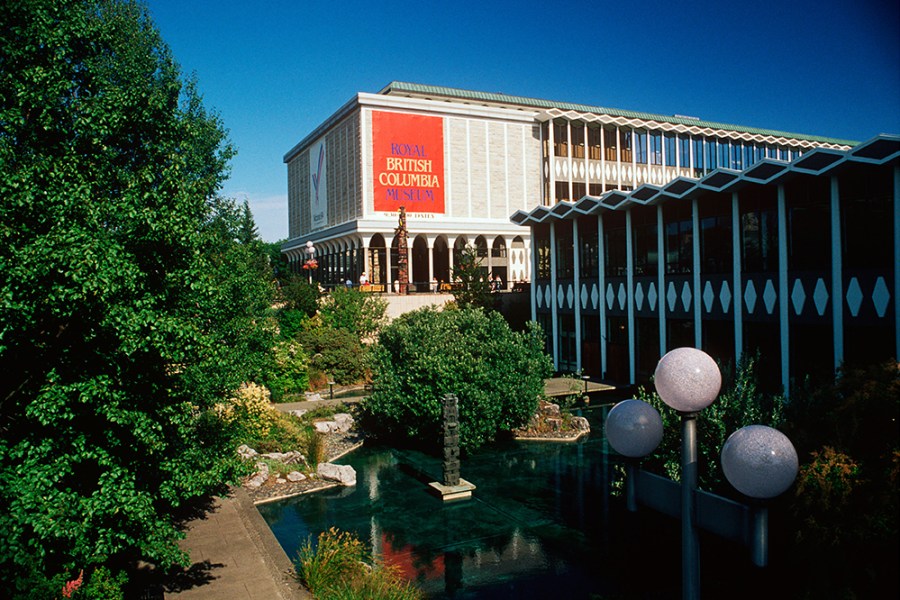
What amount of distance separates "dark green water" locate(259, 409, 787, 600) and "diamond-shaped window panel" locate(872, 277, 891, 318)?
26.5 feet

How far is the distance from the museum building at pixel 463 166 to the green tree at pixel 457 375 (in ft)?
64.1

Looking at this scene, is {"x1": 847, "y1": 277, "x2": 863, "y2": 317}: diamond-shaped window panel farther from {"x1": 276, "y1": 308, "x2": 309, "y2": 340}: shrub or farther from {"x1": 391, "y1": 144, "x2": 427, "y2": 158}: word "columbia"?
{"x1": 391, "y1": 144, "x2": 427, "y2": 158}: word "columbia"

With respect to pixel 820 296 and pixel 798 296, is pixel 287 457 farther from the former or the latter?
pixel 820 296

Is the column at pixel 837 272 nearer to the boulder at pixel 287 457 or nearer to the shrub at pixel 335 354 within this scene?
the boulder at pixel 287 457

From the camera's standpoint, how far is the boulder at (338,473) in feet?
54.8

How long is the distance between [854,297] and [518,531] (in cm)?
1137

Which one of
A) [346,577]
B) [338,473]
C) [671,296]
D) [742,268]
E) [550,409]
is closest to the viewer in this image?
[346,577]

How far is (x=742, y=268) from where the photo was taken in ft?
68.9

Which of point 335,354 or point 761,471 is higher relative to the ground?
point 761,471

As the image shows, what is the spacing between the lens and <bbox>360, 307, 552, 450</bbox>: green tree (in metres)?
18.2

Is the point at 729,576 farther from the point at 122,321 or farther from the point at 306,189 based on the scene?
the point at 306,189

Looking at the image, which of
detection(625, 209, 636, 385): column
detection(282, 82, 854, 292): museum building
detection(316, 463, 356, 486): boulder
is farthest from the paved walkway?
detection(282, 82, 854, 292): museum building

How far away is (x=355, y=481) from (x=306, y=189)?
50.6m

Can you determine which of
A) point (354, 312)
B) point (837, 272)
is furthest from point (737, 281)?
point (354, 312)
